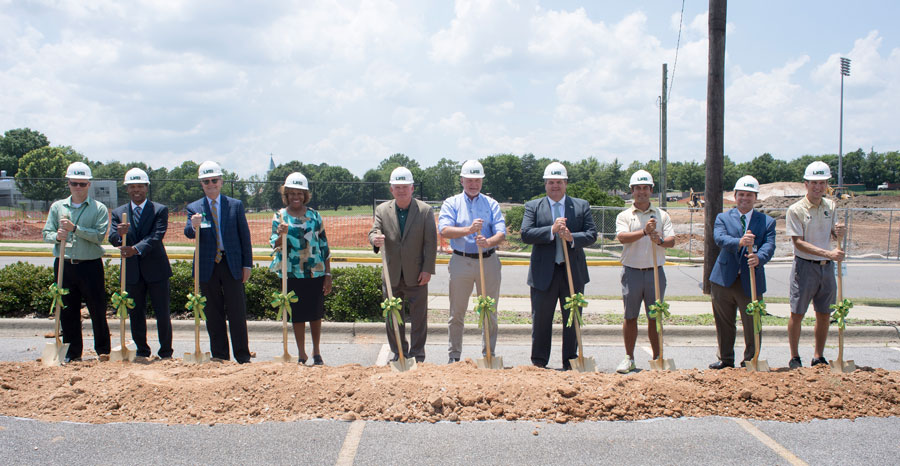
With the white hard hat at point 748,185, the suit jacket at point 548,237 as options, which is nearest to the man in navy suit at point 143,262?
the suit jacket at point 548,237

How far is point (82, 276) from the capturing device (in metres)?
6.11

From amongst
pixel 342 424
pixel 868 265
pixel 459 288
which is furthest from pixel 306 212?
pixel 868 265

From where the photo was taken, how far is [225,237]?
6.05 metres

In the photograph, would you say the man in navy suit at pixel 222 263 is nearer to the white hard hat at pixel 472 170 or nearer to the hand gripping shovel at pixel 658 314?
the white hard hat at pixel 472 170

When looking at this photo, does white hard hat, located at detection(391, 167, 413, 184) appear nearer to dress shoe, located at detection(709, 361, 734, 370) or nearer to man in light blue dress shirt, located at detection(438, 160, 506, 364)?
man in light blue dress shirt, located at detection(438, 160, 506, 364)

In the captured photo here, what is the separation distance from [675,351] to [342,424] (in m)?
4.37

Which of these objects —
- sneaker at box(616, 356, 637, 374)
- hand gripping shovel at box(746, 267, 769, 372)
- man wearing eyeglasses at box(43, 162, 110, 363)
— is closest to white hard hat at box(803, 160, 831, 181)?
hand gripping shovel at box(746, 267, 769, 372)

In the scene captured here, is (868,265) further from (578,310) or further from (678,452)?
(678,452)

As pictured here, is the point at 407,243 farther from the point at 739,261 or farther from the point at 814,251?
the point at 814,251

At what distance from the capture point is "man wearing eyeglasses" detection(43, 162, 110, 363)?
6.03 meters

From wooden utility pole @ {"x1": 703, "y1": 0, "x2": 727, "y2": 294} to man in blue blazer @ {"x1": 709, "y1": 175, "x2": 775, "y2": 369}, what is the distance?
339 cm

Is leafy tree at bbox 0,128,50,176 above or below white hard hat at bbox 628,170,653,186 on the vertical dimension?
above

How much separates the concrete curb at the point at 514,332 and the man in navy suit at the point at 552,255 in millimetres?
1489

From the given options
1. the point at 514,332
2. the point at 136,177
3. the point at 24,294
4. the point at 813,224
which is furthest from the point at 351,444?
the point at 24,294
